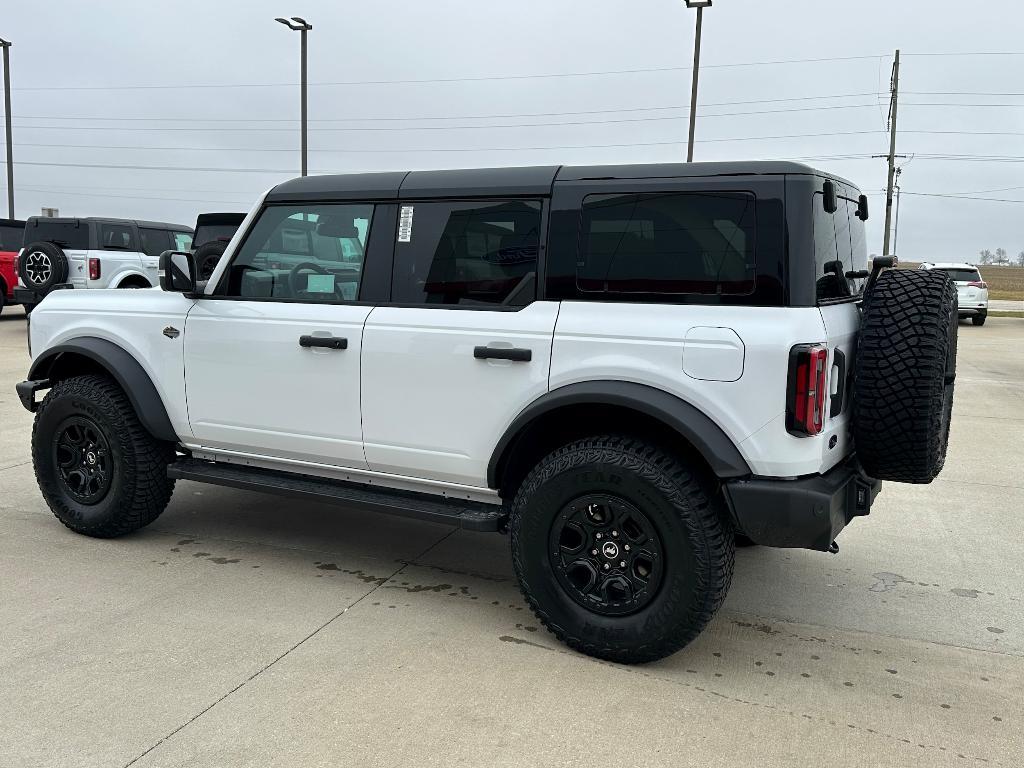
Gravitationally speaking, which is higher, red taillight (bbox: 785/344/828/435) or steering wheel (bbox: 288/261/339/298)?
steering wheel (bbox: 288/261/339/298)

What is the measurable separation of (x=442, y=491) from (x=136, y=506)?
1.77 m

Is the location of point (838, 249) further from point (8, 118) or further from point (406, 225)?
point (8, 118)

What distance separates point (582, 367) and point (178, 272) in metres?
2.10

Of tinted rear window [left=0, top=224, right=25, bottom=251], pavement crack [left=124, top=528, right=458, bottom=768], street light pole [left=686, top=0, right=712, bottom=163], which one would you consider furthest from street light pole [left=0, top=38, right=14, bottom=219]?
pavement crack [left=124, top=528, right=458, bottom=768]

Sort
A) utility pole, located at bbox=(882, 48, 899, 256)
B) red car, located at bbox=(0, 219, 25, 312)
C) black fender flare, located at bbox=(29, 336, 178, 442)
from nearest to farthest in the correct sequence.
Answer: black fender flare, located at bbox=(29, 336, 178, 442)
red car, located at bbox=(0, 219, 25, 312)
utility pole, located at bbox=(882, 48, 899, 256)

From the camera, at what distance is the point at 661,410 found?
3.21 metres

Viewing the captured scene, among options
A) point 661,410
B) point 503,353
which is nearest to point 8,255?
point 503,353

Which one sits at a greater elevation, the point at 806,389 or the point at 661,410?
the point at 806,389

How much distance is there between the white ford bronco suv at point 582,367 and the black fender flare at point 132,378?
17mm

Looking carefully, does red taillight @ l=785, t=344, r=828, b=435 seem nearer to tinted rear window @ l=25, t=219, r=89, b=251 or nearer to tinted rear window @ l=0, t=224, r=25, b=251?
tinted rear window @ l=25, t=219, r=89, b=251

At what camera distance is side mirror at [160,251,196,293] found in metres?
4.22

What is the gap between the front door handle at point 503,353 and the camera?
3.49 meters

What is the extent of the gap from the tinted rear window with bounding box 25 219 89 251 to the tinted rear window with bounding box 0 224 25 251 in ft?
8.86

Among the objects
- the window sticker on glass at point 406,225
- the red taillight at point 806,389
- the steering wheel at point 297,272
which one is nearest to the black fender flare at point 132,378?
the steering wheel at point 297,272
